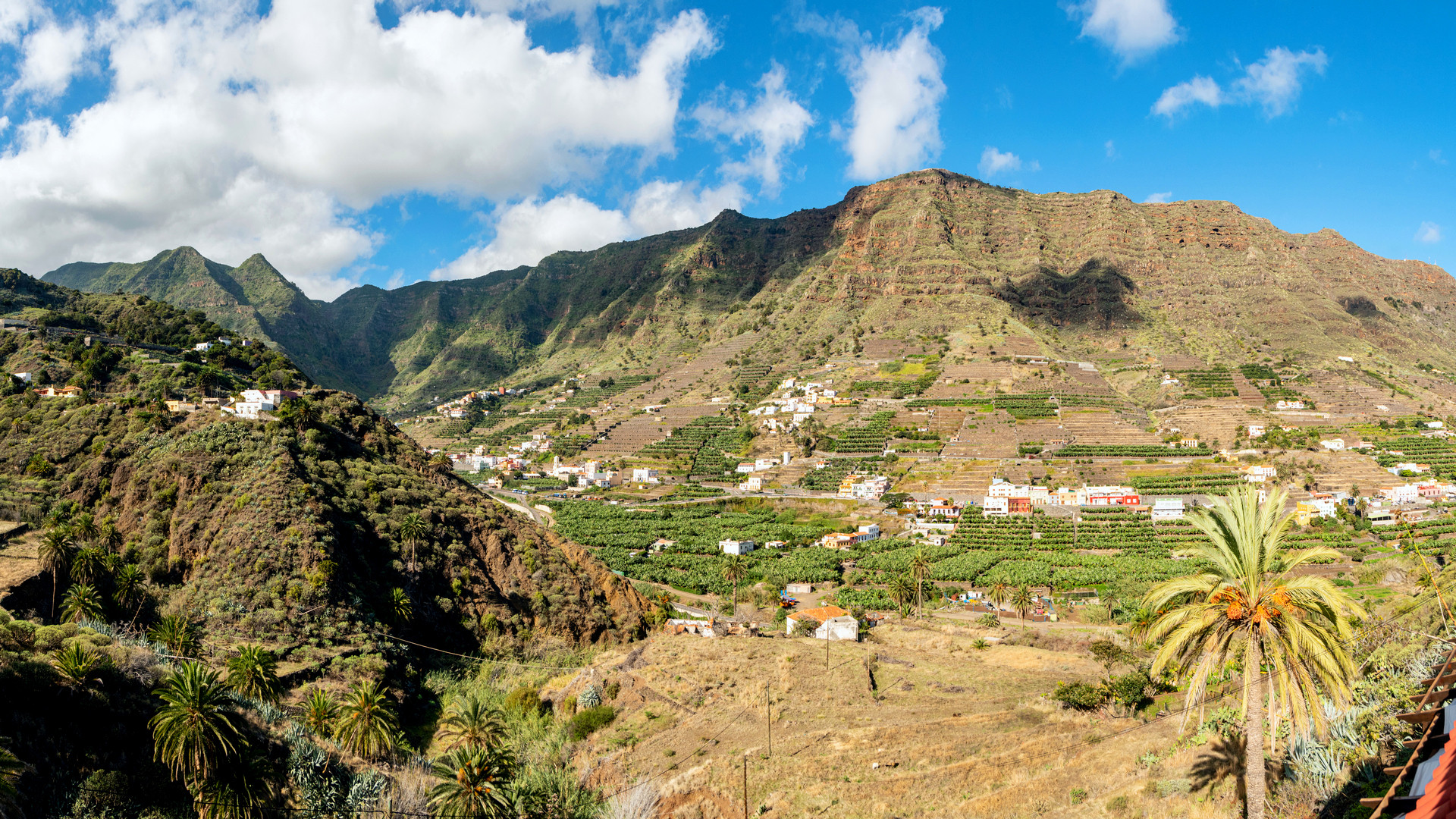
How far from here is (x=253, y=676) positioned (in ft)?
63.1

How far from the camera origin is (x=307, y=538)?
2577 centimetres

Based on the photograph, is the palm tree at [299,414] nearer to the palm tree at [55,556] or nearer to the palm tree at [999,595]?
the palm tree at [55,556]

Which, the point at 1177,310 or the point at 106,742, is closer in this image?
the point at 106,742

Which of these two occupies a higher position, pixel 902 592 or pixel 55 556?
pixel 55 556

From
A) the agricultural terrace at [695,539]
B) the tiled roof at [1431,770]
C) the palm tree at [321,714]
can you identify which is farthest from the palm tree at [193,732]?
the agricultural terrace at [695,539]

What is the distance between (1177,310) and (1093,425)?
74811 millimetres

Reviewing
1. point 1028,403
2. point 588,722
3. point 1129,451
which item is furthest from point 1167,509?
point 588,722

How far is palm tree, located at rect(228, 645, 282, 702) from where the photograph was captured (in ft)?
62.1

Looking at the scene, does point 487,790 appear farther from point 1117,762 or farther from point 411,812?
point 1117,762

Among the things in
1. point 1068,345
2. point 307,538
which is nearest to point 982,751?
point 307,538

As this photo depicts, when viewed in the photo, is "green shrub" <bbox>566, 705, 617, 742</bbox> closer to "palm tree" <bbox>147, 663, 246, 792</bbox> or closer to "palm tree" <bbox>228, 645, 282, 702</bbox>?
"palm tree" <bbox>228, 645, 282, 702</bbox>

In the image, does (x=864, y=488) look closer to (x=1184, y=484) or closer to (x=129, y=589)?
(x=1184, y=484)

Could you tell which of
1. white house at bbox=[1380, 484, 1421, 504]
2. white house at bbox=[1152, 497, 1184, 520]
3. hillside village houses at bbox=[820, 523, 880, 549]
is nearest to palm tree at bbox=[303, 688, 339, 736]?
hillside village houses at bbox=[820, 523, 880, 549]

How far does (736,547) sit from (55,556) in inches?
1902
